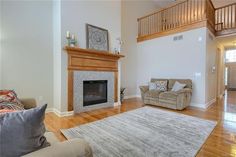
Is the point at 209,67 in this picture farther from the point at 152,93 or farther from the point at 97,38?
the point at 97,38

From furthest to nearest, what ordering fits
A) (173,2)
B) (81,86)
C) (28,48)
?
(173,2) < (81,86) < (28,48)

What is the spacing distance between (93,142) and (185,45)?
463cm

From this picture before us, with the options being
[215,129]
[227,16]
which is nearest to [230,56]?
[227,16]

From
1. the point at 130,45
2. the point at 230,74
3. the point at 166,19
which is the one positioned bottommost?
the point at 230,74

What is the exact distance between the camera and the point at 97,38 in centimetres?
437

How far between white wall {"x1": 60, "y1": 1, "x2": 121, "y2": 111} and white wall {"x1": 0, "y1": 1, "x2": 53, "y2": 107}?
611mm

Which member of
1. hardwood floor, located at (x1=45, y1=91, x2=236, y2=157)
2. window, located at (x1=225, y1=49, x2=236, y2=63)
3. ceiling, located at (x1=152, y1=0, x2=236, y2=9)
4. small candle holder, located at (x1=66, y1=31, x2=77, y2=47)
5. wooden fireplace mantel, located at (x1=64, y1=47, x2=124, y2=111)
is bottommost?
hardwood floor, located at (x1=45, y1=91, x2=236, y2=157)

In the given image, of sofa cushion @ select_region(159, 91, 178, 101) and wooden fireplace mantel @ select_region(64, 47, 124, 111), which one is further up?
wooden fireplace mantel @ select_region(64, 47, 124, 111)

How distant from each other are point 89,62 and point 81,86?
736 millimetres

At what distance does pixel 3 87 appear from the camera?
3402 millimetres

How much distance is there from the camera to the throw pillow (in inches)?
31.7

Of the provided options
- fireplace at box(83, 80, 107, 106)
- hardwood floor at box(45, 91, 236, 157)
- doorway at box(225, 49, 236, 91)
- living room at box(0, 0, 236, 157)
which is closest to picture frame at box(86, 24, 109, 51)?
living room at box(0, 0, 236, 157)

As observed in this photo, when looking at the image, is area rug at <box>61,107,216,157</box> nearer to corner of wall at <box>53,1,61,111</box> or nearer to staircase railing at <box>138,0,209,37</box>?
corner of wall at <box>53,1,61,111</box>

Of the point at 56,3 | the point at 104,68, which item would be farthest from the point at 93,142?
the point at 56,3
